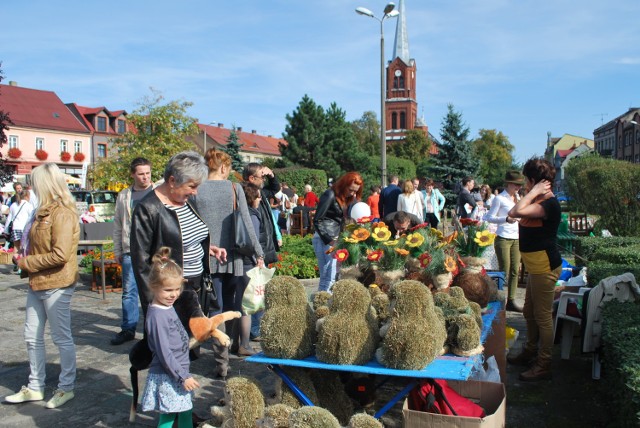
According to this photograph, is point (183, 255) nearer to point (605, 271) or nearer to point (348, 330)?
point (348, 330)

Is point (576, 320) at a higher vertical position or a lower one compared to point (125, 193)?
lower

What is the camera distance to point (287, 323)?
3047mm

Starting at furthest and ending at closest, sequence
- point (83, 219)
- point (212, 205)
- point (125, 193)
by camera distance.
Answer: point (83, 219), point (125, 193), point (212, 205)

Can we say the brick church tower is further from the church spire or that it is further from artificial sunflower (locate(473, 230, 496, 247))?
artificial sunflower (locate(473, 230, 496, 247))

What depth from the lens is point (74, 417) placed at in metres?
3.75

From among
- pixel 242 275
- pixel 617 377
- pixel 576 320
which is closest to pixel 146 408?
pixel 242 275

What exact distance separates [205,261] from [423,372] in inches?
69.8

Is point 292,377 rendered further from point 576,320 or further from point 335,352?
point 576,320

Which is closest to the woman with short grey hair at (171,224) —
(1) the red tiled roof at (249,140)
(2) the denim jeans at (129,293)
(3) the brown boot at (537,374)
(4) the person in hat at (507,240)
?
(2) the denim jeans at (129,293)

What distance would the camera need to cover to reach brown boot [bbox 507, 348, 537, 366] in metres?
4.77

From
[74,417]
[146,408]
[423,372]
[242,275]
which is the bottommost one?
[74,417]

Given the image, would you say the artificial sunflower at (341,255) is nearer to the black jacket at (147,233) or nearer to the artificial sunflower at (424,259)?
the artificial sunflower at (424,259)

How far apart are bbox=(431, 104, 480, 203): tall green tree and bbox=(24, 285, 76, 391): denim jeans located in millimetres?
29771

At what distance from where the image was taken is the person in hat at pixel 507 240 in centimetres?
682
